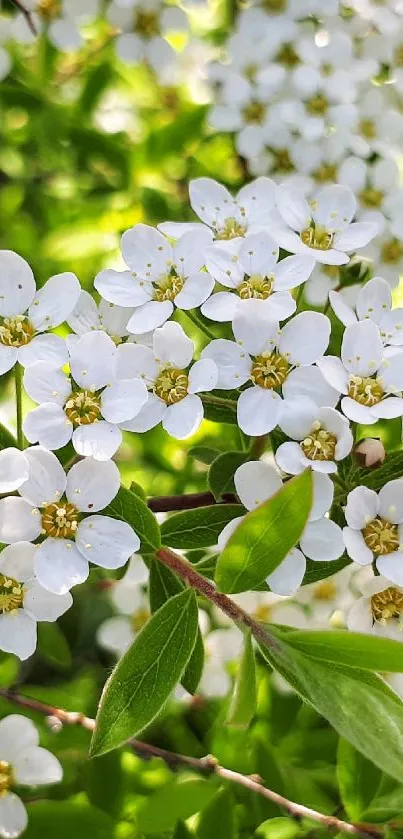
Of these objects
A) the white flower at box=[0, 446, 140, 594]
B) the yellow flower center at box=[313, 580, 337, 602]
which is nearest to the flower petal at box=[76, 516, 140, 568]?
the white flower at box=[0, 446, 140, 594]

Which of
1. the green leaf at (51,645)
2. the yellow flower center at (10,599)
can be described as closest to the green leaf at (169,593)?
the yellow flower center at (10,599)

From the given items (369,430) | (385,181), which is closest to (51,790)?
(369,430)

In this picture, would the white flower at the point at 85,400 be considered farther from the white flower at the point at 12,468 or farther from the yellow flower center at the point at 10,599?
the yellow flower center at the point at 10,599

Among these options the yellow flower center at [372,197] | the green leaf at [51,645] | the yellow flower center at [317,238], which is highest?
the yellow flower center at [317,238]

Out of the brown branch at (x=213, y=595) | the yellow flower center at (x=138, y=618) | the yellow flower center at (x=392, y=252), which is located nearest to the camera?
the brown branch at (x=213, y=595)

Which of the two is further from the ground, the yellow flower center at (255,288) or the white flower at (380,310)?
the yellow flower center at (255,288)

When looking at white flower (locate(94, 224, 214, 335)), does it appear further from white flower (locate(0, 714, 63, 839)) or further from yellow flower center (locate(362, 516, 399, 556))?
white flower (locate(0, 714, 63, 839))

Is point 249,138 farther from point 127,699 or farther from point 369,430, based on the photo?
point 127,699
